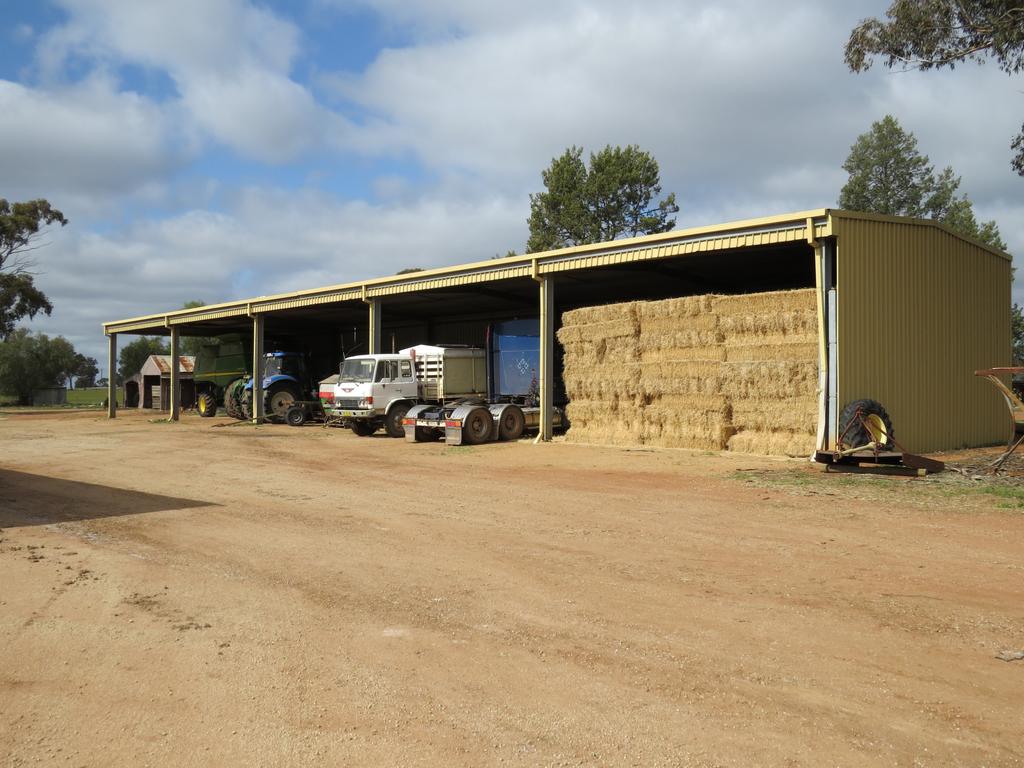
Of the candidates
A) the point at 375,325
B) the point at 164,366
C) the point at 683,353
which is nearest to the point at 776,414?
the point at 683,353

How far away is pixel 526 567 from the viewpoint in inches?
264

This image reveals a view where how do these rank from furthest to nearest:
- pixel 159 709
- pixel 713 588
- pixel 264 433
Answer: pixel 264 433 → pixel 713 588 → pixel 159 709

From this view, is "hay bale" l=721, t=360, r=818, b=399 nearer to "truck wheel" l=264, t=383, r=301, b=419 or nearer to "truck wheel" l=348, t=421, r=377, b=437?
"truck wheel" l=348, t=421, r=377, b=437

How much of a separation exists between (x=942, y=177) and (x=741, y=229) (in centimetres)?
4045

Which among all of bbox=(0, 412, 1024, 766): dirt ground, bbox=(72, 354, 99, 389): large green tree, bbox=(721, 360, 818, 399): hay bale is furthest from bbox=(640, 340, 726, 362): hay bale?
bbox=(72, 354, 99, 389): large green tree

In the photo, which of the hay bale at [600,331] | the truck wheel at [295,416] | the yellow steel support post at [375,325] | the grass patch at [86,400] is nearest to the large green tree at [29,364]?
the grass patch at [86,400]

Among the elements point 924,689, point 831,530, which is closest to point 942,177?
point 831,530

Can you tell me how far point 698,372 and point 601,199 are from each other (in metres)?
36.7

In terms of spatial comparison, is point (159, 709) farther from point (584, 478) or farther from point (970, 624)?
point (584, 478)

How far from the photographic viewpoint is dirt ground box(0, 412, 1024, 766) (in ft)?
11.8

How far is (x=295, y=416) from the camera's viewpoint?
29609mm

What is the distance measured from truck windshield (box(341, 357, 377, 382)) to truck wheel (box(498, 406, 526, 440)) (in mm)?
4268

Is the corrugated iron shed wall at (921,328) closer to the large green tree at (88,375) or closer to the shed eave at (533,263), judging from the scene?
the shed eave at (533,263)

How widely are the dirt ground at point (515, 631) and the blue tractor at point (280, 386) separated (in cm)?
2079
